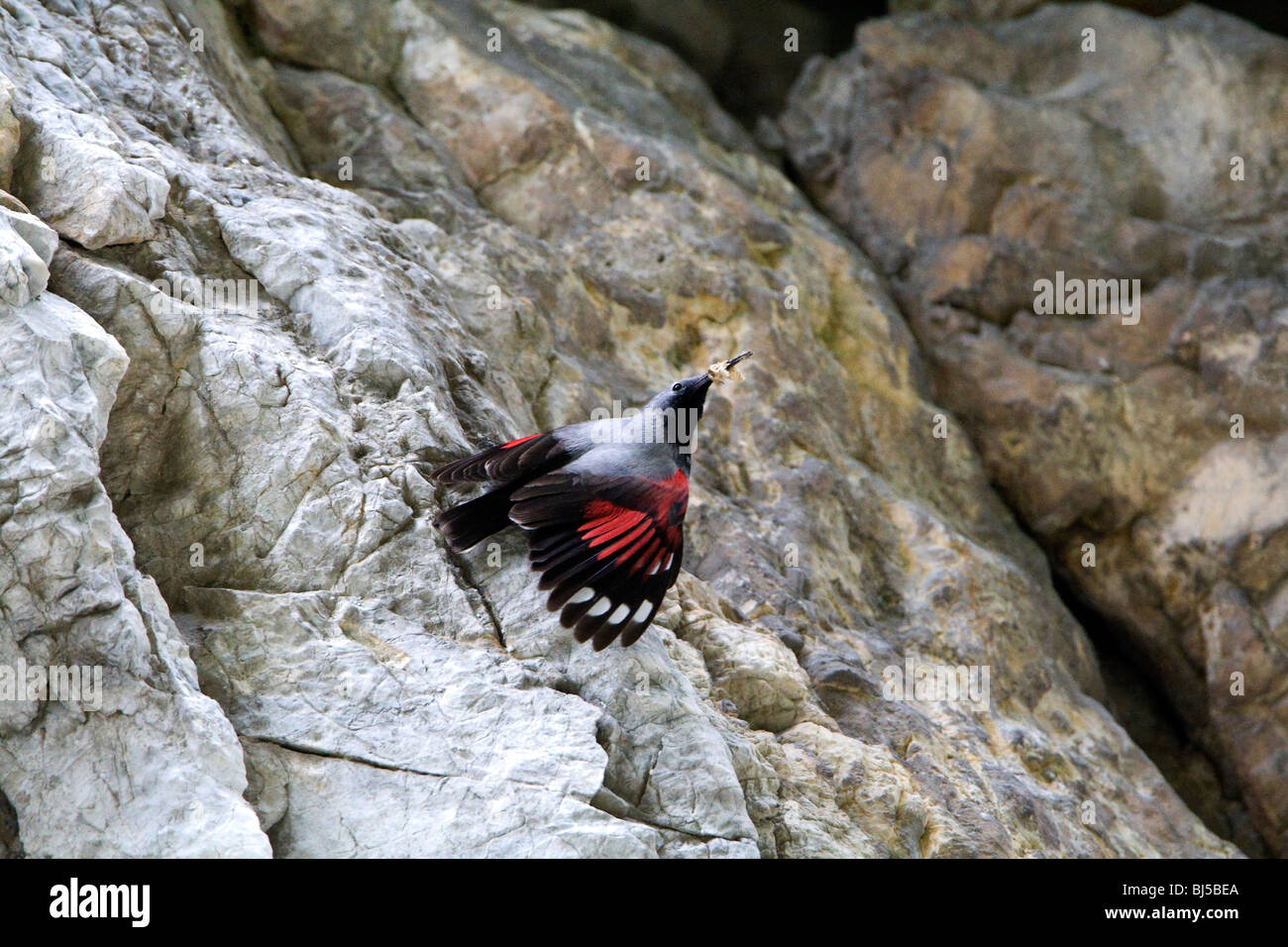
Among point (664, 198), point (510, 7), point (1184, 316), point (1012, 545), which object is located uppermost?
point (510, 7)

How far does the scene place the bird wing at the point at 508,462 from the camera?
399cm

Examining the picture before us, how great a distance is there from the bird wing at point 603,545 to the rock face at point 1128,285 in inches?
170

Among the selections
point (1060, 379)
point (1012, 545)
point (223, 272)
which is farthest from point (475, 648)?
point (1060, 379)

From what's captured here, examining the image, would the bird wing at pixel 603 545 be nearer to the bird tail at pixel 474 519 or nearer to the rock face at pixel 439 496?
the bird tail at pixel 474 519

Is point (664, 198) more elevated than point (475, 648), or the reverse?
point (664, 198)

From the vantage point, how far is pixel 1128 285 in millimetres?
7645

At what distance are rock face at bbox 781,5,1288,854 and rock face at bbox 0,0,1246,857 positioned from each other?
0.44 metres

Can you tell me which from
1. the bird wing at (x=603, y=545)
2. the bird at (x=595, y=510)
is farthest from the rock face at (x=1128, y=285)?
the bird wing at (x=603, y=545)

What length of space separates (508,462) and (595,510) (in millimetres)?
359

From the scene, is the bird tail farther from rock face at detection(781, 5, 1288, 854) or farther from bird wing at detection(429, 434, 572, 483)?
rock face at detection(781, 5, 1288, 854)

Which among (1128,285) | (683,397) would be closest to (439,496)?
(683,397)

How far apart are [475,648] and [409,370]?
1.15 m

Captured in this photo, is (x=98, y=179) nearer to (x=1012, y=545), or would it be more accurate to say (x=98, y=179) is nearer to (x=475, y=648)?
(x=475, y=648)

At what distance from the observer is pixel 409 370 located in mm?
4359
